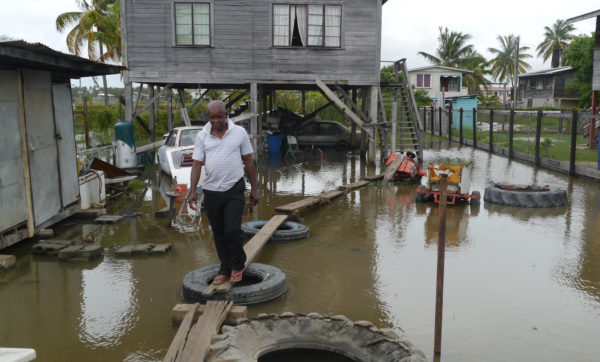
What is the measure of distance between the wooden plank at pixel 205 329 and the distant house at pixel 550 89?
163 feet

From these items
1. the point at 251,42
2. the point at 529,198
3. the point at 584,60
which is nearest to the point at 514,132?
the point at 251,42

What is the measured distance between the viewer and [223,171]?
5324mm

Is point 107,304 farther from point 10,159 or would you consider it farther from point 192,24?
point 192,24

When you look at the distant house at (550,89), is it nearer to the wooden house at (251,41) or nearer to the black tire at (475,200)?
the wooden house at (251,41)

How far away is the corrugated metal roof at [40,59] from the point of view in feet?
20.6

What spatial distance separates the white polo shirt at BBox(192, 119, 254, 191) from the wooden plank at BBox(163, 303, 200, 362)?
4.11 ft

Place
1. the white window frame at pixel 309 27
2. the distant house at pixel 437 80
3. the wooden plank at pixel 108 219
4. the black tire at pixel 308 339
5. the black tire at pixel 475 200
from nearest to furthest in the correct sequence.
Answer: the black tire at pixel 308 339 → the wooden plank at pixel 108 219 → the black tire at pixel 475 200 → the white window frame at pixel 309 27 → the distant house at pixel 437 80

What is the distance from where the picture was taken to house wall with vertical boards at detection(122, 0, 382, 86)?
16.5 m

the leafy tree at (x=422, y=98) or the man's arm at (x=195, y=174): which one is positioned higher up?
the leafy tree at (x=422, y=98)

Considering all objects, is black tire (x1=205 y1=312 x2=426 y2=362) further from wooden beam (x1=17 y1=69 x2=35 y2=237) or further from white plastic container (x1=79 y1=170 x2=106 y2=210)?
white plastic container (x1=79 y1=170 x2=106 y2=210)

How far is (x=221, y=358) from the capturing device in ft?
12.5

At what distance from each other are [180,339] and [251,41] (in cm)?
1373

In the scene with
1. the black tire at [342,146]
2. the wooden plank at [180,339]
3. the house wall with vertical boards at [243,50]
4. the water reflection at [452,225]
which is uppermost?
the house wall with vertical boards at [243,50]

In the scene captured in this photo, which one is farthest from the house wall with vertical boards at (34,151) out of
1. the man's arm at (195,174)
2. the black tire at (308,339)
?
the black tire at (308,339)
